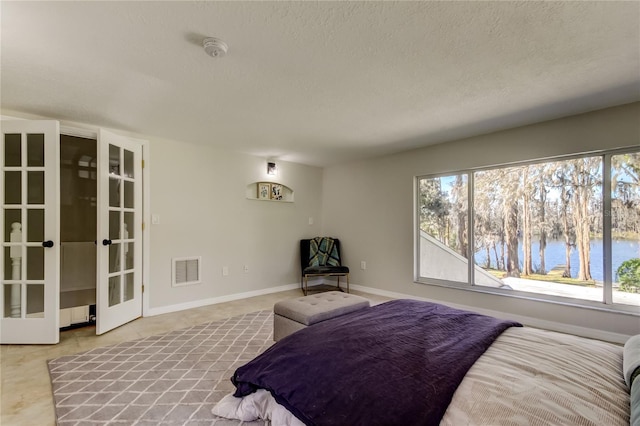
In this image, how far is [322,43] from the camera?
6.07 feet

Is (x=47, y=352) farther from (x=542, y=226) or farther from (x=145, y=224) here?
(x=542, y=226)

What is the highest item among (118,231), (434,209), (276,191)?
(276,191)

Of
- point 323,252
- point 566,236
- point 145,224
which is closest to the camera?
point 566,236

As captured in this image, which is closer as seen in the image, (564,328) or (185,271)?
(564,328)

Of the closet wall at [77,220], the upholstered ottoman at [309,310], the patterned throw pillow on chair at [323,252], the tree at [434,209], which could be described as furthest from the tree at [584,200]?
the closet wall at [77,220]

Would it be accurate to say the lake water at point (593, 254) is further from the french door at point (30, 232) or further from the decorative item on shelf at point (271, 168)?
the french door at point (30, 232)

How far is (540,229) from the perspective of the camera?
339 centimetres

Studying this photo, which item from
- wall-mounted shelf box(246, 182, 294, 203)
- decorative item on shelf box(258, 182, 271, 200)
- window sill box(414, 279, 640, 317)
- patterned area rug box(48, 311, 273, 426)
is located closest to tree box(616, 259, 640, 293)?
window sill box(414, 279, 640, 317)

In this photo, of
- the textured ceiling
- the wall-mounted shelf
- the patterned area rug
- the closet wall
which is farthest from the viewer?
the wall-mounted shelf

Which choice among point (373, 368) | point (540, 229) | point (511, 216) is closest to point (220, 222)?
point (373, 368)

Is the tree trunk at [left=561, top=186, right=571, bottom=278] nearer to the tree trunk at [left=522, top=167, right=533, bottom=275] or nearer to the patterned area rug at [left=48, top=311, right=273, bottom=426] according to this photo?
the tree trunk at [left=522, top=167, right=533, bottom=275]

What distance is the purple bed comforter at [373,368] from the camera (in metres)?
1.11

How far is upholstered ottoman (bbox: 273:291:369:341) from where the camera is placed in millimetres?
2477

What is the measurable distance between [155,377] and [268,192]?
3205mm
